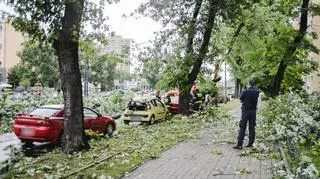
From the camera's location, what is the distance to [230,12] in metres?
24.8

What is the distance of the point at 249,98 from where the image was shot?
14016 mm

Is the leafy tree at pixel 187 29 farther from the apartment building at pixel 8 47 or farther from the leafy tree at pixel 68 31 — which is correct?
the apartment building at pixel 8 47

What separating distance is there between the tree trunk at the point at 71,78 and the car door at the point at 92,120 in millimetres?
3712

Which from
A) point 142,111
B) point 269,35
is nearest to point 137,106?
point 142,111

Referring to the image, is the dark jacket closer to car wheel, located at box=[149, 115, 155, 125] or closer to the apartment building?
car wheel, located at box=[149, 115, 155, 125]

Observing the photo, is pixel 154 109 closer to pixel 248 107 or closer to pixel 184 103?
pixel 184 103

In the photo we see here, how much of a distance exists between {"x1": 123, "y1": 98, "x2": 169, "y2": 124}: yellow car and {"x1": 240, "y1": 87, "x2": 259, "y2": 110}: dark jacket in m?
Result: 11.2

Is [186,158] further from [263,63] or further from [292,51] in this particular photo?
[263,63]

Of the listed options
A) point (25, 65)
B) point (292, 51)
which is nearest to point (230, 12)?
point (292, 51)

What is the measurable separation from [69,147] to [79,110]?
111 cm

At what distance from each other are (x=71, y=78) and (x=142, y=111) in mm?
11443

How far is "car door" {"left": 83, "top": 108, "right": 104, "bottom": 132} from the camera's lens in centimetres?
1795

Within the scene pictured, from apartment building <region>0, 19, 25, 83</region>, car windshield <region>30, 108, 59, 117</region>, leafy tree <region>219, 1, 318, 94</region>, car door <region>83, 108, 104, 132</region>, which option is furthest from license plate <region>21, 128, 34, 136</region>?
apartment building <region>0, 19, 25, 83</region>

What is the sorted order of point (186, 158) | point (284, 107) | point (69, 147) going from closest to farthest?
point (186, 158) → point (69, 147) → point (284, 107)
